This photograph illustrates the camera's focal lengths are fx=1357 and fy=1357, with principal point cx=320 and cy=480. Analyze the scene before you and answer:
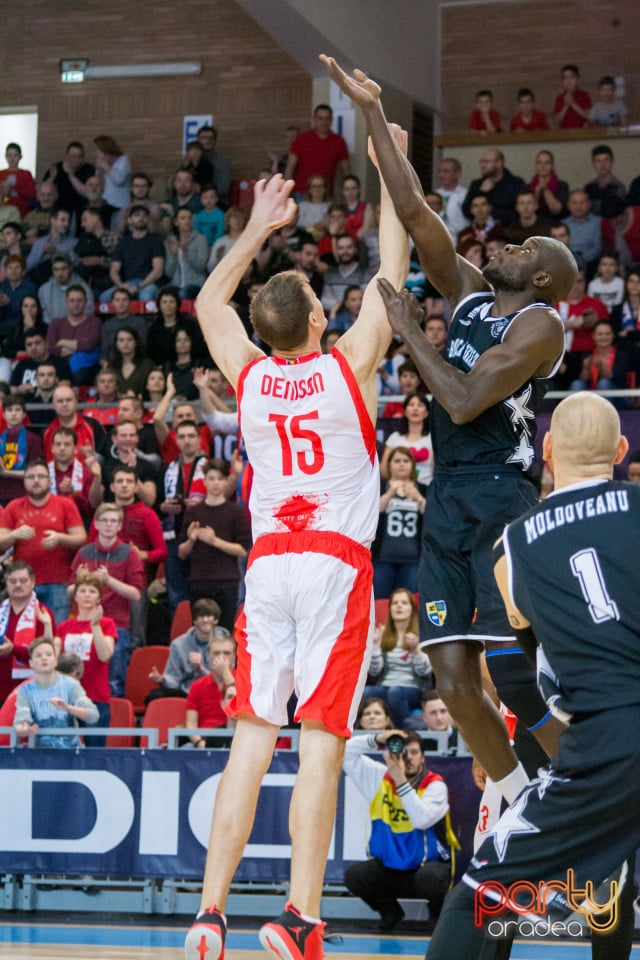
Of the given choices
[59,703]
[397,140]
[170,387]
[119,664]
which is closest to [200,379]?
[170,387]

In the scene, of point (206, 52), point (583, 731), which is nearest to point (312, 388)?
point (583, 731)

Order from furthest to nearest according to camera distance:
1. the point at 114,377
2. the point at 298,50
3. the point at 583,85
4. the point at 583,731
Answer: the point at 583,85 < the point at 298,50 < the point at 114,377 < the point at 583,731

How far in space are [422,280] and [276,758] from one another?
721 centimetres

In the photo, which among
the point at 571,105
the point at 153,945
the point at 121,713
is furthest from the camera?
the point at 571,105

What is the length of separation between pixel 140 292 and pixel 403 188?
491 inches

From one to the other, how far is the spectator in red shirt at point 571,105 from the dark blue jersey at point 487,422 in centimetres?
1424

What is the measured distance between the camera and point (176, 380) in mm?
14609

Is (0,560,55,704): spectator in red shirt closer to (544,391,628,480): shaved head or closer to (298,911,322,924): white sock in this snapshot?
(298,911,322,924): white sock

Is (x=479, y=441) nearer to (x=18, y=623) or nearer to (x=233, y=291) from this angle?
(x=233, y=291)

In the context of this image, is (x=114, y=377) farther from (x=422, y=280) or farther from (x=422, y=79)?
(x=422, y=79)

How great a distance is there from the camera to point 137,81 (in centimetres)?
2248

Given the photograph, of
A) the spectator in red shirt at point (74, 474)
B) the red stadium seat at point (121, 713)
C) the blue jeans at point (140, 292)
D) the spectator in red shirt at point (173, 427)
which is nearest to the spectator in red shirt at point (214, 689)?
the red stadium seat at point (121, 713)

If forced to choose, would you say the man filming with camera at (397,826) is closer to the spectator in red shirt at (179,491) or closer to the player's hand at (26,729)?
the player's hand at (26,729)

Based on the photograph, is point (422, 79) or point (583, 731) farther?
point (422, 79)
